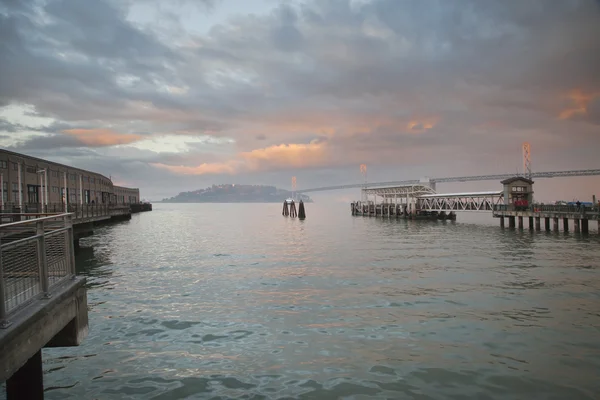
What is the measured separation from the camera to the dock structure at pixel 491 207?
50.9 m

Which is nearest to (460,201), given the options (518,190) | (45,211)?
(518,190)

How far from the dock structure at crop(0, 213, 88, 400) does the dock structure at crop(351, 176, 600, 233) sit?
53.6m

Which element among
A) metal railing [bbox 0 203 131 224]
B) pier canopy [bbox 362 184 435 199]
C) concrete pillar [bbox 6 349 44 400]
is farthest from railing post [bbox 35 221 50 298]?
pier canopy [bbox 362 184 435 199]

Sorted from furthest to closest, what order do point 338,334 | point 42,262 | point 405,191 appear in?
point 405,191 < point 338,334 < point 42,262

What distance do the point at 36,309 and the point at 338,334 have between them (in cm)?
850

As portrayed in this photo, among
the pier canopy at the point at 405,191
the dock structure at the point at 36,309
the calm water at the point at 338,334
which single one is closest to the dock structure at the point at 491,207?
the pier canopy at the point at 405,191

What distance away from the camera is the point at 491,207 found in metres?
68.8

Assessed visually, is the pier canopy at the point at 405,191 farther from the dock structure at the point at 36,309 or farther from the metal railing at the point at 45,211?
the dock structure at the point at 36,309

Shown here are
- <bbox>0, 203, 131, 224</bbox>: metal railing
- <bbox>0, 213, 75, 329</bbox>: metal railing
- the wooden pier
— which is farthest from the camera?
the wooden pier

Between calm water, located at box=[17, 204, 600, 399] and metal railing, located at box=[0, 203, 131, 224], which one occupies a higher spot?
metal railing, located at box=[0, 203, 131, 224]

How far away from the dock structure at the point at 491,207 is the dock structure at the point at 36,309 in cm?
5355

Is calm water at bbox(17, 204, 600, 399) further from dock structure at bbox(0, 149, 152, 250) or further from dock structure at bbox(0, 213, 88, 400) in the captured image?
dock structure at bbox(0, 149, 152, 250)

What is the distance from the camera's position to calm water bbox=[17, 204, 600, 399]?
9.29m

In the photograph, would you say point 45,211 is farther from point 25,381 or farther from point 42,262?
point 42,262
